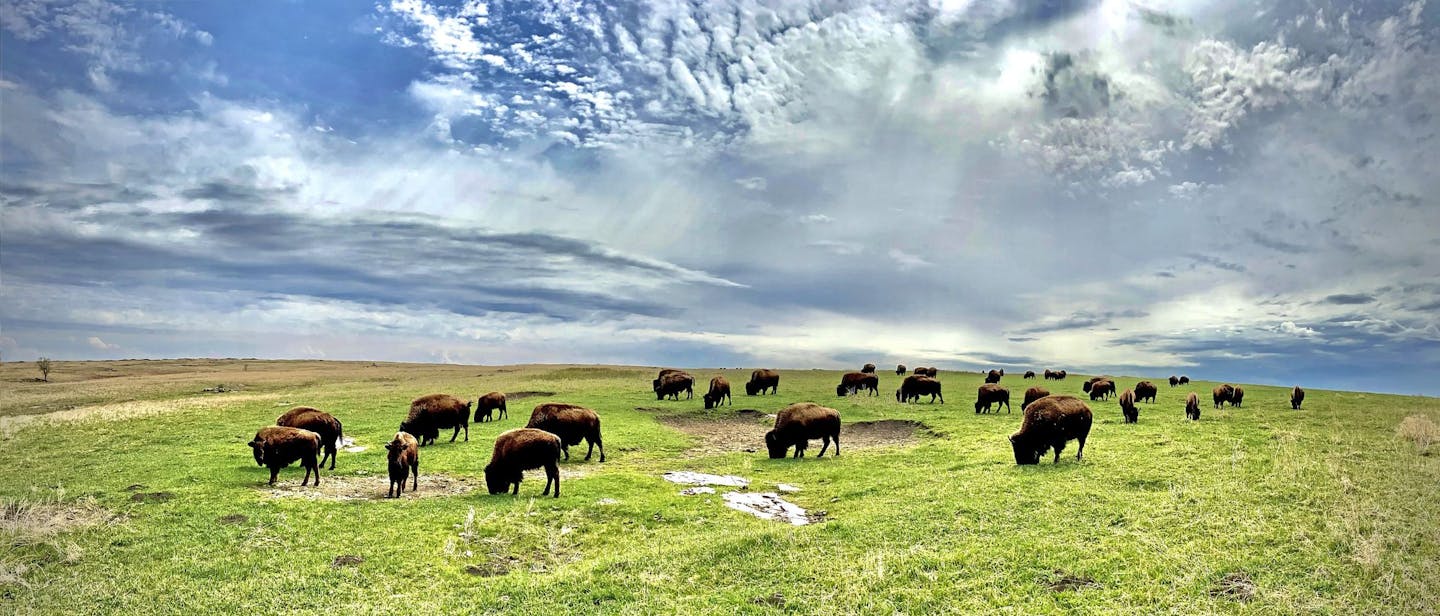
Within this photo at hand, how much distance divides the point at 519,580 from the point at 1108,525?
11028mm

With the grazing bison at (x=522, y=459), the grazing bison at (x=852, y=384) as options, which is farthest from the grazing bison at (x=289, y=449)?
the grazing bison at (x=852, y=384)

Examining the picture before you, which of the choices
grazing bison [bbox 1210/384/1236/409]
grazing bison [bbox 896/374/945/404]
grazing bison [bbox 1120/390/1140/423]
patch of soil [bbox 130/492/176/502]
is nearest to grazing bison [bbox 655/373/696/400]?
grazing bison [bbox 896/374/945/404]

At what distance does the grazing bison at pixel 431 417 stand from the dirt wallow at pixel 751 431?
→ 9.98 meters

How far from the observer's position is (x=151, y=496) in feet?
58.8

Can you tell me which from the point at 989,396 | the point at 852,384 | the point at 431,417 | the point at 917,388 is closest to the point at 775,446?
the point at 431,417

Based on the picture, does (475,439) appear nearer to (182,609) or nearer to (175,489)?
(175,489)

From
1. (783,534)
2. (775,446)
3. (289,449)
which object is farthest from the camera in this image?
(775,446)

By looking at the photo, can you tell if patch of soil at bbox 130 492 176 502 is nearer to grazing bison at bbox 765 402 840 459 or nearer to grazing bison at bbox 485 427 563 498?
grazing bison at bbox 485 427 563 498

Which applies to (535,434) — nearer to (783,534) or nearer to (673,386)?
(783,534)

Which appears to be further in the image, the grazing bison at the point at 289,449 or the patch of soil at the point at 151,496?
the grazing bison at the point at 289,449

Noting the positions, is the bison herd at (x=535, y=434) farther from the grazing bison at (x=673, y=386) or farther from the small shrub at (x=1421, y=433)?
the grazing bison at (x=673, y=386)

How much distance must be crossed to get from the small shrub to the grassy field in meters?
0.90

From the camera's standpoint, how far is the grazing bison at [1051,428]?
62.5 feet

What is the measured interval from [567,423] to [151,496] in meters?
11.5
